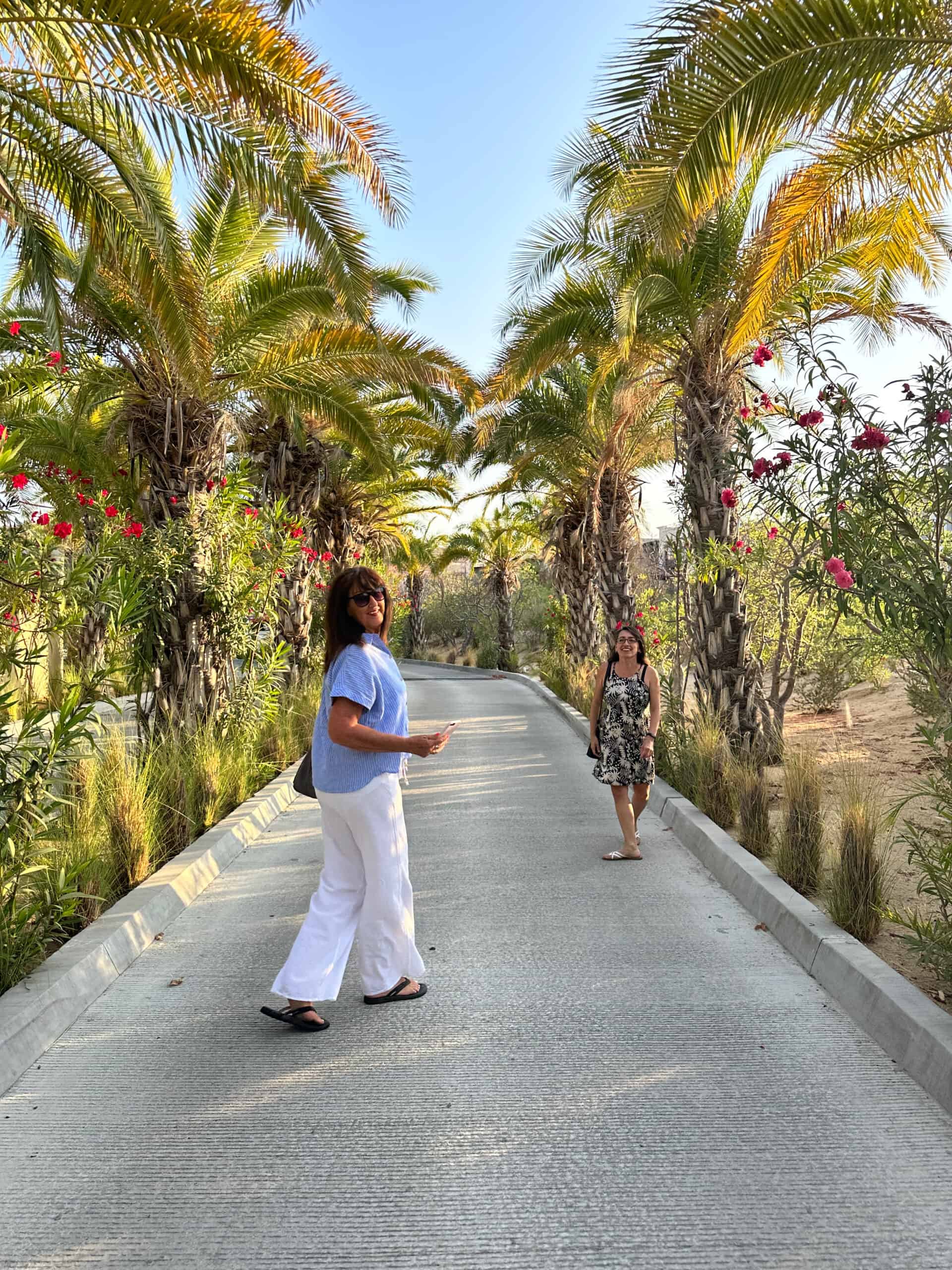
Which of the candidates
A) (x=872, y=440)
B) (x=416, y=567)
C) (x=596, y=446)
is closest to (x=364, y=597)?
(x=872, y=440)

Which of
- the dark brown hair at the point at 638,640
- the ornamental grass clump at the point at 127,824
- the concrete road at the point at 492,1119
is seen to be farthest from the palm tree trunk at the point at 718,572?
the ornamental grass clump at the point at 127,824

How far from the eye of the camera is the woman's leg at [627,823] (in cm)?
686

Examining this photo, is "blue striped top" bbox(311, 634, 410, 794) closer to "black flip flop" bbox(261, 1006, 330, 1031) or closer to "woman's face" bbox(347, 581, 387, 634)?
"woman's face" bbox(347, 581, 387, 634)

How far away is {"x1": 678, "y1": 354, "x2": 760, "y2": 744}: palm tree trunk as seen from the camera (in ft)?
33.7

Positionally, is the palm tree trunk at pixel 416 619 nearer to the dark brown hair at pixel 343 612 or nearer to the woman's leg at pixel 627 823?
the woman's leg at pixel 627 823

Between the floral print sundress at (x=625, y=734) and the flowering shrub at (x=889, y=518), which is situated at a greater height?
the flowering shrub at (x=889, y=518)

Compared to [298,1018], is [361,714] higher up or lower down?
higher up

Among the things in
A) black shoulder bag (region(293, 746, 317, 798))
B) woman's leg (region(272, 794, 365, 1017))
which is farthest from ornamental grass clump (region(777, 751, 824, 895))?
black shoulder bag (region(293, 746, 317, 798))

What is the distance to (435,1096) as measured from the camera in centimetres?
348

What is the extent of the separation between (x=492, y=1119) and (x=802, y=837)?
3.04m

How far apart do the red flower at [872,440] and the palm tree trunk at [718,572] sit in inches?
216

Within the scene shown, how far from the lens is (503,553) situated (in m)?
34.4

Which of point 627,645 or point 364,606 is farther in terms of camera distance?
point 627,645

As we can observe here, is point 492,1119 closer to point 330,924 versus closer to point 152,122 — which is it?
point 330,924
